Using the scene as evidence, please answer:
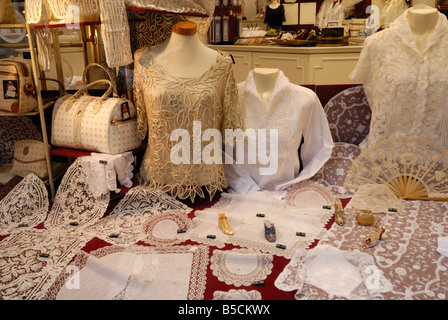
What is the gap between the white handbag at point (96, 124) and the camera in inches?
98.7

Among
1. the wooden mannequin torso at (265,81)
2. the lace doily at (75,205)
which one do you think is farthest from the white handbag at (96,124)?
the wooden mannequin torso at (265,81)

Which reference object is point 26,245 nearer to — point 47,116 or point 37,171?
point 37,171

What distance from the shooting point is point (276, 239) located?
2230mm

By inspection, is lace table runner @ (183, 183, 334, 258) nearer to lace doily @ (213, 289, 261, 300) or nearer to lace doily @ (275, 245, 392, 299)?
lace doily @ (275, 245, 392, 299)

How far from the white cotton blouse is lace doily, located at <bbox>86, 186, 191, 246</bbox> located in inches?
18.0

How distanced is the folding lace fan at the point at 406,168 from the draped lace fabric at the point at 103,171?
1.38 m

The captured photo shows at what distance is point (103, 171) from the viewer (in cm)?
249

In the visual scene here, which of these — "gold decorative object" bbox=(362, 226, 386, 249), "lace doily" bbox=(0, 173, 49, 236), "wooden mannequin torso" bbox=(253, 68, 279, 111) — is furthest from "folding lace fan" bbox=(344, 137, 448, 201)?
"lace doily" bbox=(0, 173, 49, 236)

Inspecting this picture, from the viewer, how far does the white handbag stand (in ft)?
8.23

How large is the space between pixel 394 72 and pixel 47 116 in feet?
7.42

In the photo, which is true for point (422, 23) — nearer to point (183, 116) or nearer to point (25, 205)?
point (183, 116)

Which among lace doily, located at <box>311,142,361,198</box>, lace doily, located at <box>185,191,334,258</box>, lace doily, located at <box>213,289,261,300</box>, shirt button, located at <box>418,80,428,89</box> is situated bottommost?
lace doily, located at <box>213,289,261,300</box>

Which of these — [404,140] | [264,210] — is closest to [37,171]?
[264,210]

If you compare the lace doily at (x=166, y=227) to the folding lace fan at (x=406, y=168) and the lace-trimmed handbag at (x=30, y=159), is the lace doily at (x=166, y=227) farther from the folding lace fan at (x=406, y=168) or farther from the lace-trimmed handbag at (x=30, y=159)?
the folding lace fan at (x=406, y=168)
